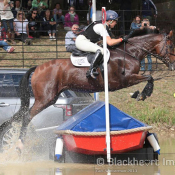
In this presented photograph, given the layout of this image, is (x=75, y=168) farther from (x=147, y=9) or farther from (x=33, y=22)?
(x=33, y=22)

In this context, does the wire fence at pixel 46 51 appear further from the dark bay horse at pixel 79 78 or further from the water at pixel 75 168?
the water at pixel 75 168

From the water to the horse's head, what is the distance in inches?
72.6

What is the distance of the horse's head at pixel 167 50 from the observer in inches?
325

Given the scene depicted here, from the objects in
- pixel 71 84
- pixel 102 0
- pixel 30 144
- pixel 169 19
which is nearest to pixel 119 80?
pixel 71 84

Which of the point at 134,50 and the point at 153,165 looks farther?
the point at 134,50

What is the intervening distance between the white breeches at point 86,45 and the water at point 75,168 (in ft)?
6.91

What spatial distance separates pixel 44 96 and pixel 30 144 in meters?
0.90

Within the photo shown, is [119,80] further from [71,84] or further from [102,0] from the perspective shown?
[102,0]

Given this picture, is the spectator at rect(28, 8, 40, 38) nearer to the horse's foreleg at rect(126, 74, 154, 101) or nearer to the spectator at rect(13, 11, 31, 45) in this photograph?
the spectator at rect(13, 11, 31, 45)

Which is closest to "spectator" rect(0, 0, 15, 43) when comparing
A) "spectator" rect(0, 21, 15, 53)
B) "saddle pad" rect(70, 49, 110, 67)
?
"spectator" rect(0, 21, 15, 53)

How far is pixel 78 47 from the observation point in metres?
8.16

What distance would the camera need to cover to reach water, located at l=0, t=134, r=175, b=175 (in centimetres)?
655

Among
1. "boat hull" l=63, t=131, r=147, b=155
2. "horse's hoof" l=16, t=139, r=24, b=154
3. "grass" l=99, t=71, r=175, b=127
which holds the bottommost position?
"grass" l=99, t=71, r=175, b=127

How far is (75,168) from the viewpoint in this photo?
682cm
